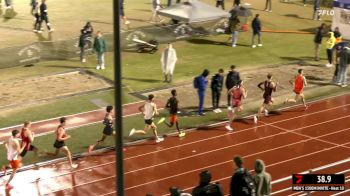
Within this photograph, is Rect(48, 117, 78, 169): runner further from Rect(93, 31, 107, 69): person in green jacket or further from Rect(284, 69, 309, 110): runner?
Rect(93, 31, 107, 69): person in green jacket

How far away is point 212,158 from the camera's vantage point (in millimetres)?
17656

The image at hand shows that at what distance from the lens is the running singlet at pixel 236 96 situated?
19781 millimetres

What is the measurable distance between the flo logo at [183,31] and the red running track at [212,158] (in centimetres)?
1104

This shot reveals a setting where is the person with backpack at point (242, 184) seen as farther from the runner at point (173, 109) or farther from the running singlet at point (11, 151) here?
the runner at point (173, 109)

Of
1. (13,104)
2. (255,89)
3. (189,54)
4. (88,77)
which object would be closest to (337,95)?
(255,89)

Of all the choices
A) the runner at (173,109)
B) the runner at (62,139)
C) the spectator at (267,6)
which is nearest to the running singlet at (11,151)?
the runner at (62,139)

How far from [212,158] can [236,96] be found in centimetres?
299

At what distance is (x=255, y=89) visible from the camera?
24.2 meters

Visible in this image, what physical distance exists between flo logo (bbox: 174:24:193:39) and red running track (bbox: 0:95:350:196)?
434 inches

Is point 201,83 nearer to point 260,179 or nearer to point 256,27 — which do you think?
point 260,179

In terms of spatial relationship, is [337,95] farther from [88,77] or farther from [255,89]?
[88,77]

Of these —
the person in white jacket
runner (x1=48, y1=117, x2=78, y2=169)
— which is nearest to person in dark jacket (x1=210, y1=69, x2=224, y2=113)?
the person in white jacket

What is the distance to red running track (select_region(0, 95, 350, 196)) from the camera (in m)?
15.9

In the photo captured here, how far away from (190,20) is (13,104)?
10844 mm
